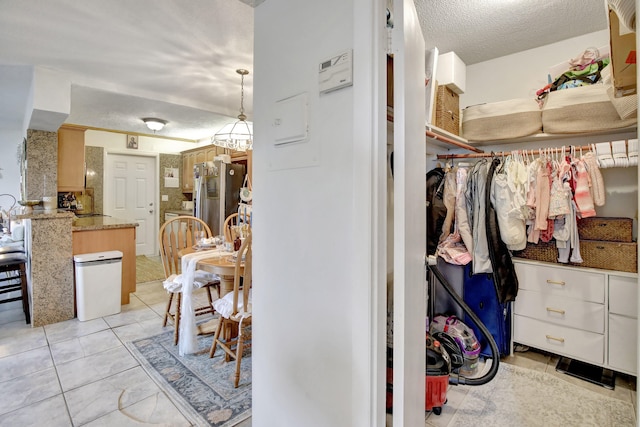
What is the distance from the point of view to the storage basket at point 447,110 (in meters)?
2.31

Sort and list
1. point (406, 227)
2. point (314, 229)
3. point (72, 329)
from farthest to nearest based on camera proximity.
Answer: point (72, 329)
point (314, 229)
point (406, 227)

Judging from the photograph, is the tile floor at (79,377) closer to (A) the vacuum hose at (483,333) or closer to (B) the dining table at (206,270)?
(B) the dining table at (206,270)

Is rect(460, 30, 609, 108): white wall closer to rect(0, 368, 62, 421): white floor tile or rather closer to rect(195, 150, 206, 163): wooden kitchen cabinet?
rect(0, 368, 62, 421): white floor tile

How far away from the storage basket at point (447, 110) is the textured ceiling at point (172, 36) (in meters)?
0.38

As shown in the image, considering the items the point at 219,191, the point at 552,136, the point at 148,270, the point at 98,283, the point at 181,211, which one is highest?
the point at 552,136

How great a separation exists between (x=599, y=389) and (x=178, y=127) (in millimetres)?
5462

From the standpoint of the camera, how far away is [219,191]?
14.1 feet

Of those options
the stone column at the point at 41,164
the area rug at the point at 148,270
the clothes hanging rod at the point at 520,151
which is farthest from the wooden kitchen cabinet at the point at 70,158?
the clothes hanging rod at the point at 520,151

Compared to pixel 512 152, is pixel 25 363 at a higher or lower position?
lower

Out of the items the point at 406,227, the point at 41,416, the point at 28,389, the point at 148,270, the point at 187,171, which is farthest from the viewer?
the point at 187,171

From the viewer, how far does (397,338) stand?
92 centimetres

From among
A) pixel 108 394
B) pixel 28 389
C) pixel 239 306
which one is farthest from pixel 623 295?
pixel 28 389

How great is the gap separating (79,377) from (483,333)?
7.97ft

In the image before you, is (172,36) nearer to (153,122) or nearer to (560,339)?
(153,122)
